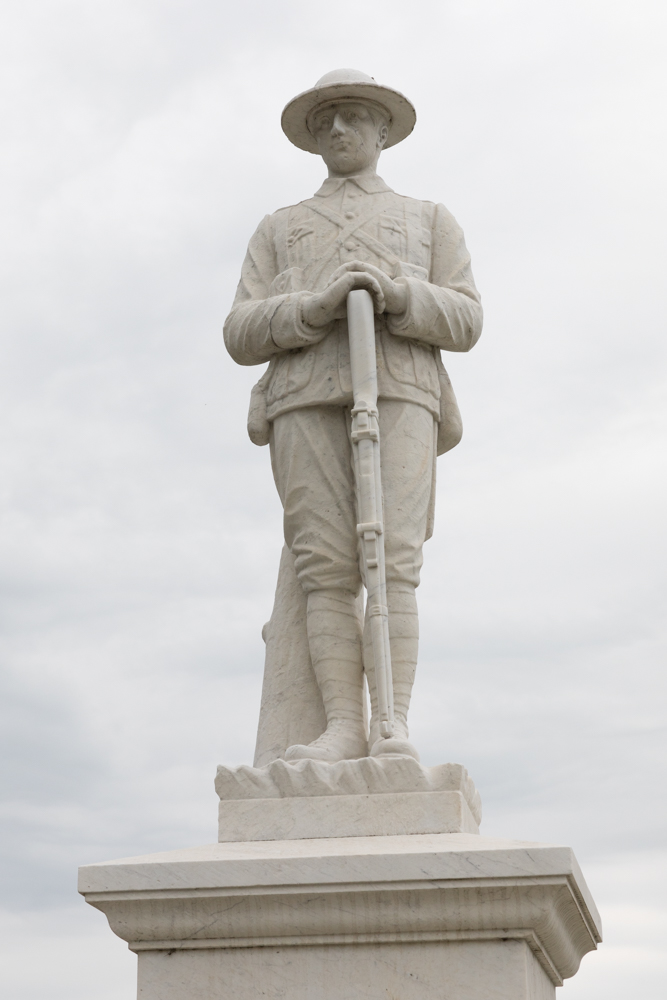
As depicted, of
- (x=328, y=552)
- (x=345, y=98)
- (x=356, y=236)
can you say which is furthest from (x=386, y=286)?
(x=328, y=552)

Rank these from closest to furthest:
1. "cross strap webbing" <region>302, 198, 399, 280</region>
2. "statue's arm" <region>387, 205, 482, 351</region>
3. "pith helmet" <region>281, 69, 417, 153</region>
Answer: "statue's arm" <region>387, 205, 482, 351</region> < "cross strap webbing" <region>302, 198, 399, 280</region> < "pith helmet" <region>281, 69, 417, 153</region>

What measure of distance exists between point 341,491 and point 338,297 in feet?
3.01

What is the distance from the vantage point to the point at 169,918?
5820 millimetres

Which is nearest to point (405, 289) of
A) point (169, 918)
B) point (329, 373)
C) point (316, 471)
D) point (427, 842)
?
point (329, 373)

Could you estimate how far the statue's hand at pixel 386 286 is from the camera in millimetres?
6953

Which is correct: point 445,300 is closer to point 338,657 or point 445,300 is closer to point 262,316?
point 262,316

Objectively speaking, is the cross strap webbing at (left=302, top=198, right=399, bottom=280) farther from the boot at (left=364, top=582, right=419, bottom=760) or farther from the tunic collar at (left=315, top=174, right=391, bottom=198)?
the boot at (left=364, top=582, right=419, bottom=760)

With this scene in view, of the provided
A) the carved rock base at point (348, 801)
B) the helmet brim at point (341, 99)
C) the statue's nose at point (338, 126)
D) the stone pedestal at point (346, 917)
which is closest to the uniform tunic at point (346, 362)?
the statue's nose at point (338, 126)

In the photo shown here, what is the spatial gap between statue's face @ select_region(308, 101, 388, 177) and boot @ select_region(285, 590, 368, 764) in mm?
2257

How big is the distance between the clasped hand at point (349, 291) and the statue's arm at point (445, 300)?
6cm

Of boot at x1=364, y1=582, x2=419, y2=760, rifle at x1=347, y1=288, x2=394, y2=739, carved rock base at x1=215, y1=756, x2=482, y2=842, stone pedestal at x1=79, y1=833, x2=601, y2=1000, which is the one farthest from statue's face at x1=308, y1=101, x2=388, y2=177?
stone pedestal at x1=79, y1=833, x2=601, y2=1000

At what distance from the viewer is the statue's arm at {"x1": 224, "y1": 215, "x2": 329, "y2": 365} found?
7012 millimetres

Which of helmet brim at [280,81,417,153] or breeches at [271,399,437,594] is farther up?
helmet brim at [280,81,417,153]

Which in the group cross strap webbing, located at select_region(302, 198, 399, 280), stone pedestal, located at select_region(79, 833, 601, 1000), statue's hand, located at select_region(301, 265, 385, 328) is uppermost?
cross strap webbing, located at select_region(302, 198, 399, 280)
